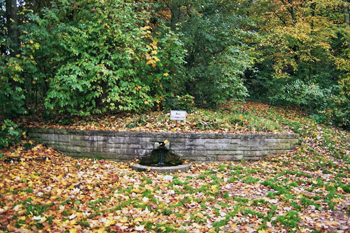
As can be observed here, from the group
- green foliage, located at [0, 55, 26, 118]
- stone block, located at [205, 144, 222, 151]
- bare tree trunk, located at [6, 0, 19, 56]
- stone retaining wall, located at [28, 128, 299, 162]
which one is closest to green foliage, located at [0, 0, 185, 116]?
green foliage, located at [0, 55, 26, 118]

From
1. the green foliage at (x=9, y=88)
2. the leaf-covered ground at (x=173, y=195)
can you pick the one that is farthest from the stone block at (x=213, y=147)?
the green foliage at (x=9, y=88)

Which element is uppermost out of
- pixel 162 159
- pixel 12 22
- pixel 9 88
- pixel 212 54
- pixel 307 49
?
pixel 307 49

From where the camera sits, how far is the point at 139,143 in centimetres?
686

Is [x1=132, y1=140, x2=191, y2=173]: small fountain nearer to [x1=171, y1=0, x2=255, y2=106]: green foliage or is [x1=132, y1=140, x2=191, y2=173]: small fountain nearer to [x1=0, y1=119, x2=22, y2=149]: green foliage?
[x1=0, y1=119, x2=22, y2=149]: green foliage

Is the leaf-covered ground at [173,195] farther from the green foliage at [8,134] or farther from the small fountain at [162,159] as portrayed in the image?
the small fountain at [162,159]

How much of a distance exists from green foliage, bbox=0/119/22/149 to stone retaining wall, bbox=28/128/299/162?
54 cm

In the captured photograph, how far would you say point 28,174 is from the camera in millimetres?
5312

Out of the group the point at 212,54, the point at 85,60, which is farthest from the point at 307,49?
the point at 85,60

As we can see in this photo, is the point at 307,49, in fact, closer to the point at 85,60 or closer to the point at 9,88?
the point at 85,60

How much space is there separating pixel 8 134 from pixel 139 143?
126 inches

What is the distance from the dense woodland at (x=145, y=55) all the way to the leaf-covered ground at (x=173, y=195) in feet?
6.40

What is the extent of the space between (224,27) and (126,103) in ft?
14.5

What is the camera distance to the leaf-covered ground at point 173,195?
150 inches

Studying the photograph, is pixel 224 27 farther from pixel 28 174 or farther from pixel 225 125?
pixel 28 174
